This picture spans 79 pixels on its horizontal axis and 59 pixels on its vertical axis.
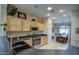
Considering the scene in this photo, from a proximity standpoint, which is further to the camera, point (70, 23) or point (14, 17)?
point (70, 23)

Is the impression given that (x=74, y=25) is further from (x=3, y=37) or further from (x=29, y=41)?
(x=3, y=37)

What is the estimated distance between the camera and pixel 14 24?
202cm

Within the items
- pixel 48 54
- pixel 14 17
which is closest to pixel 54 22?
pixel 48 54

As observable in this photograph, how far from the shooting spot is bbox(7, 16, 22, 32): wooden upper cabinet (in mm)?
1974

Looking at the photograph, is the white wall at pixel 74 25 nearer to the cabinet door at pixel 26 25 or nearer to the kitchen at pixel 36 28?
the kitchen at pixel 36 28

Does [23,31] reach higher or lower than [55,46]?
higher

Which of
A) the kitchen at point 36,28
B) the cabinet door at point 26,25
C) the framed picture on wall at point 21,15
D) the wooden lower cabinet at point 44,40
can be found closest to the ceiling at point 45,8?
the kitchen at point 36,28

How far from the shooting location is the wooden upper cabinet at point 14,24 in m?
1.97

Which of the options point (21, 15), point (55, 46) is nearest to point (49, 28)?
point (55, 46)

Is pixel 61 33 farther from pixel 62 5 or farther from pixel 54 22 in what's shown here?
pixel 62 5

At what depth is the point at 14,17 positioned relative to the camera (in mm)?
1974

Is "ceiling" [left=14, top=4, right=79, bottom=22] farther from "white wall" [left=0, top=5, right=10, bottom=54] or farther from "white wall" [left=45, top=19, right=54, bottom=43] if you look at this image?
"white wall" [left=0, top=5, right=10, bottom=54]

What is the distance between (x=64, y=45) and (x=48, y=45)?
314mm
